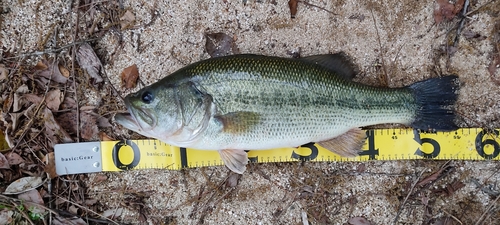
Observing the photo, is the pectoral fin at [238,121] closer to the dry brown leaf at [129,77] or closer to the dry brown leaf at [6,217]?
the dry brown leaf at [129,77]

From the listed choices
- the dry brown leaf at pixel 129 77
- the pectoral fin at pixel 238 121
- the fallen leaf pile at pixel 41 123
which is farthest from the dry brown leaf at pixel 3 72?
the pectoral fin at pixel 238 121

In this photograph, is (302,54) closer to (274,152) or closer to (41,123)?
(274,152)

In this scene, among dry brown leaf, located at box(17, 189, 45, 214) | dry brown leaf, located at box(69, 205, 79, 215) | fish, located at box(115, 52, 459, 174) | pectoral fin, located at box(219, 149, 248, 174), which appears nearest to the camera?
fish, located at box(115, 52, 459, 174)

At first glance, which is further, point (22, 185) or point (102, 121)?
point (102, 121)

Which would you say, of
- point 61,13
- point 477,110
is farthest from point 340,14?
point 61,13

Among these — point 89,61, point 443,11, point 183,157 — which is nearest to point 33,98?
point 89,61

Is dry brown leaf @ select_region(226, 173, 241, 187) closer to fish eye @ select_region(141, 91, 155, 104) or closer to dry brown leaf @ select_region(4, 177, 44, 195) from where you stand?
fish eye @ select_region(141, 91, 155, 104)

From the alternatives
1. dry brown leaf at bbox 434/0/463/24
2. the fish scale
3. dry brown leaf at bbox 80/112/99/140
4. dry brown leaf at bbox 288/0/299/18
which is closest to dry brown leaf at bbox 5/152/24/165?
dry brown leaf at bbox 80/112/99/140
